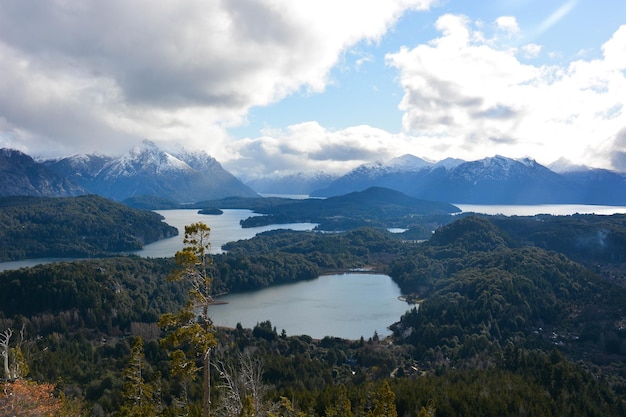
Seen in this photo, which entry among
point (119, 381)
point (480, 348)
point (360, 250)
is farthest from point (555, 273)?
point (119, 381)

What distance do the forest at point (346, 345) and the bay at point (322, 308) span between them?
3650 millimetres

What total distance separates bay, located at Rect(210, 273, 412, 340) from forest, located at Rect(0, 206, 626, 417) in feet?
12.0

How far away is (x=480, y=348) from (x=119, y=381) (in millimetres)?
35397

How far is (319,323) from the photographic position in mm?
63469

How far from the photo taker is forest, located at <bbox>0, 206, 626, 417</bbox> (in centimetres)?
2405

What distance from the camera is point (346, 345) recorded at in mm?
52250

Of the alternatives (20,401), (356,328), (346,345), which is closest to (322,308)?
(356,328)

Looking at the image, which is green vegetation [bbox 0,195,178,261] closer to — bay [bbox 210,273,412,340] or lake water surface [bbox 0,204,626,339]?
bay [bbox 210,273,412,340]

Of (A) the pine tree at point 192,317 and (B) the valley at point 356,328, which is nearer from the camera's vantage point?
(A) the pine tree at point 192,317

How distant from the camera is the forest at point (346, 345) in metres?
24.0

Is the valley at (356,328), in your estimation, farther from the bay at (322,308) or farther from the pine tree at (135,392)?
the bay at (322,308)

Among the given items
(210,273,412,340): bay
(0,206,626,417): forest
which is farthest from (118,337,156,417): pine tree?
(210,273,412,340): bay

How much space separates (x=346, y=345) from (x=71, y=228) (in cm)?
11354

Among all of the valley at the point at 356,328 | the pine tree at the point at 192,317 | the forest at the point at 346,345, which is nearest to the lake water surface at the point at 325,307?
the valley at the point at 356,328
